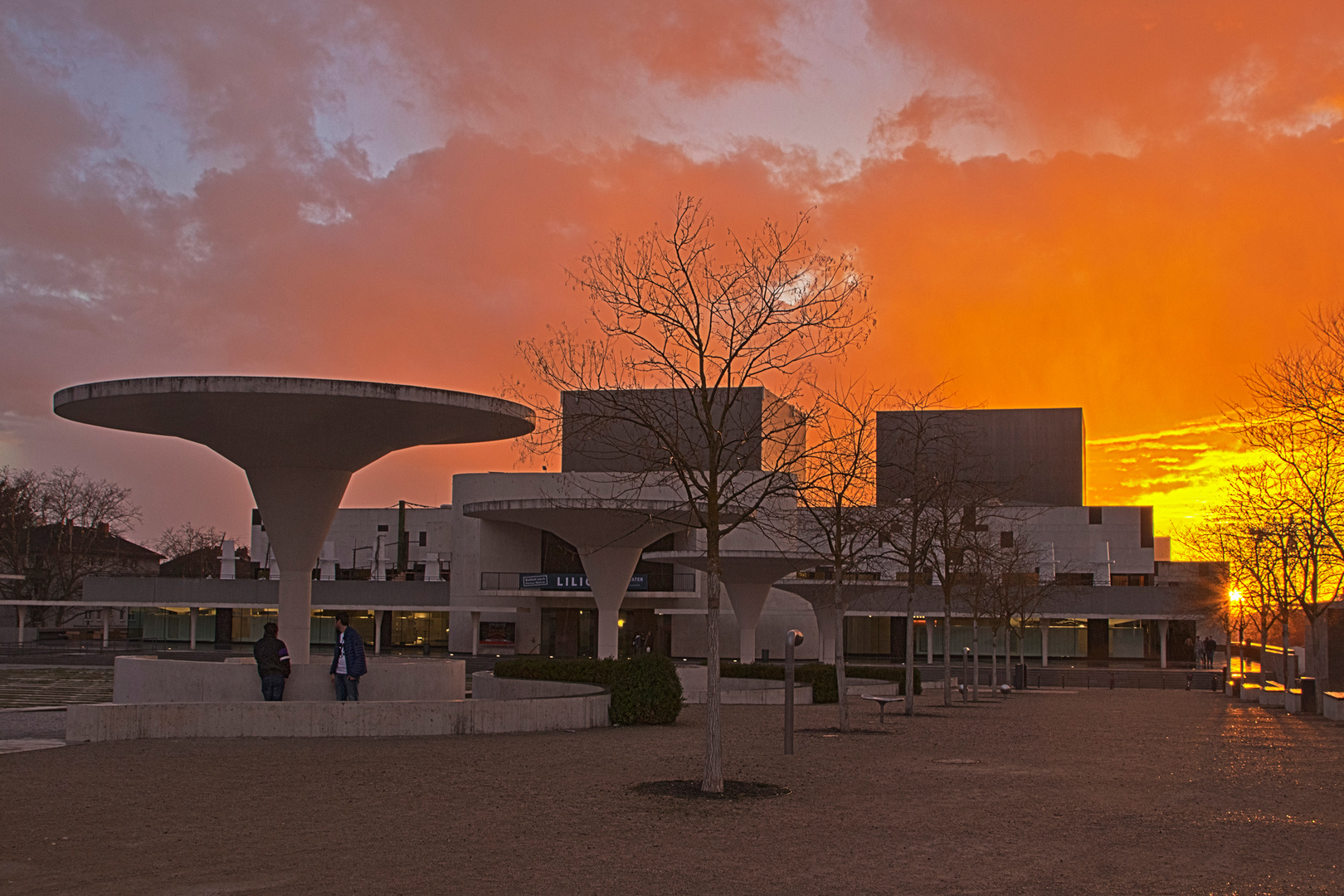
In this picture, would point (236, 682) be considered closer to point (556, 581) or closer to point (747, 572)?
point (747, 572)

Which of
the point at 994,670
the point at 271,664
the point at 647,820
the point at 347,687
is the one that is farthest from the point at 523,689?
the point at 994,670

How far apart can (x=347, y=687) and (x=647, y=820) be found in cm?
993

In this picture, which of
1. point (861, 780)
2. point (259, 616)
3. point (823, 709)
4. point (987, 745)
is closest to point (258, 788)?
point (861, 780)

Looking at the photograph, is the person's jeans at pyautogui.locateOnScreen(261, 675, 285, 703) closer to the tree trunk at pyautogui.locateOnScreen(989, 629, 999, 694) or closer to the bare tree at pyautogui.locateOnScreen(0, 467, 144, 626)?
the tree trunk at pyautogui.locateOnScreen(989, 629, 999, 694)

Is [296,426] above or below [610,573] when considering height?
above

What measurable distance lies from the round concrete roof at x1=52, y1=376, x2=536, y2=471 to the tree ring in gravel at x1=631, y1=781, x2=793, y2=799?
9.28 m

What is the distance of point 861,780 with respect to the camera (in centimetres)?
1273

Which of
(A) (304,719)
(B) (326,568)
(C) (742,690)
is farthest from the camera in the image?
(B) (326,568)

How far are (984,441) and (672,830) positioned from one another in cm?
6967

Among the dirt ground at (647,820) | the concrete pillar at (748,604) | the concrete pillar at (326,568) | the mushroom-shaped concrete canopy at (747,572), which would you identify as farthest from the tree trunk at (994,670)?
the concrete pillar at (326,568)

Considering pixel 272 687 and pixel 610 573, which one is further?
pixel 610 573

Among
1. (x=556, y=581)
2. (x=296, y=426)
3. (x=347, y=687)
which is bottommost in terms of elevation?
(x=347, y=687)

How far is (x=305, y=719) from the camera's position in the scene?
16781 millimetres

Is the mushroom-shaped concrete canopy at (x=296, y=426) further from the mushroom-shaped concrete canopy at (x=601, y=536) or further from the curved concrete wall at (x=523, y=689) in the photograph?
the mushroom-shaped concrete canopy at (x=601, y=536)
